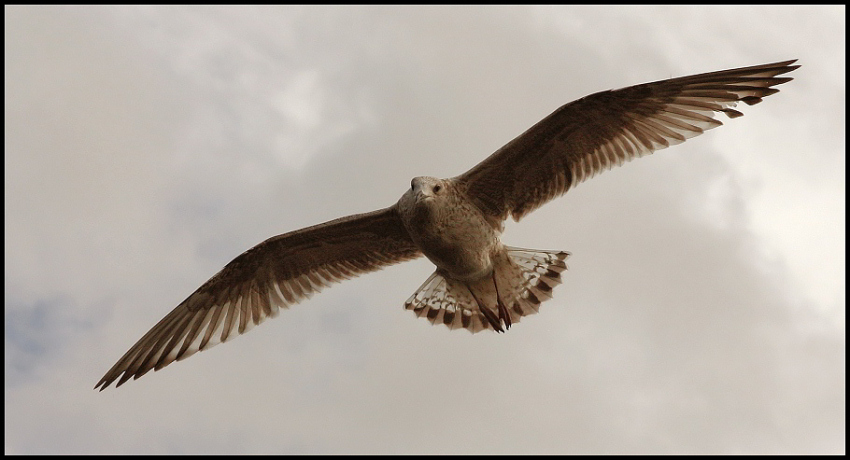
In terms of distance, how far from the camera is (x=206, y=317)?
34.5ft

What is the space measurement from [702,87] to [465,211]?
2.57 metres

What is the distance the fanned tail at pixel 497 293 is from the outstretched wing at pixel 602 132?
567mm

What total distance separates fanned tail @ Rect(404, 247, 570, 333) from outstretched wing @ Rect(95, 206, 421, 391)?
522 mm

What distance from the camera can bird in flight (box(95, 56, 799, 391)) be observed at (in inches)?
356

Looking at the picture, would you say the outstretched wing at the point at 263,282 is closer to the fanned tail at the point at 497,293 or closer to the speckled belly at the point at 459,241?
the fanned tail at the point at 497,293

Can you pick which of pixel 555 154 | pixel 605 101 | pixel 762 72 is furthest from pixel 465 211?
pixel 762 72

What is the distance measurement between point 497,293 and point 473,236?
2.69 feet

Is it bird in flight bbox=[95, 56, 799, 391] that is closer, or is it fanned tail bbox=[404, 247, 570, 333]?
bird in flight bbox=[95, 56, 799, 391]

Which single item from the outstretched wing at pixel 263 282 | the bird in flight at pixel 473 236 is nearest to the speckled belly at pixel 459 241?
the bird in flight at pixel 473 236

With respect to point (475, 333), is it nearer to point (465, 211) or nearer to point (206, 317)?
point (465, 211)

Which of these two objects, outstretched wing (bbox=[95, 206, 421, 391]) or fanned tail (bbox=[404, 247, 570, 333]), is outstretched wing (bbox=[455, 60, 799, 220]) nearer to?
fanned tail (bbox=[404, 247, 570, 333])

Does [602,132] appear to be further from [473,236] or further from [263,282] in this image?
[263,282]

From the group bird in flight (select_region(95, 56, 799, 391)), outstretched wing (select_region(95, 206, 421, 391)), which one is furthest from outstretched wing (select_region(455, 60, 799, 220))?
outstretched wing (select_region(95, 206, 421, 391))

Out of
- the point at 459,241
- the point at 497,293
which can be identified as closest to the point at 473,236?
the point at 459,241
